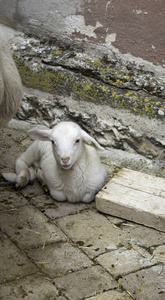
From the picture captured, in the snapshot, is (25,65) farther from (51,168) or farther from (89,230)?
(89,230)

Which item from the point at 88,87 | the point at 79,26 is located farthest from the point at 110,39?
the point at 88,87

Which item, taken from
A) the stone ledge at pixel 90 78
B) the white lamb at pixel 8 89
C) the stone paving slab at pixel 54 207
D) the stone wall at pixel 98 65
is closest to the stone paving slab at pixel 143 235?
the stone paving slab at pixel 54 207

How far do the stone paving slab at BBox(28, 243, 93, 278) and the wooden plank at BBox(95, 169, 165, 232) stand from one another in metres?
0.57

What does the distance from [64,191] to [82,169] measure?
0.25 metres

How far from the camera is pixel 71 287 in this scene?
2.53 metres

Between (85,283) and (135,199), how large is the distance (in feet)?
3.37

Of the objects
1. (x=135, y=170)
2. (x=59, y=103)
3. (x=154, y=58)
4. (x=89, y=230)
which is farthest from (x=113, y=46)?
(x=89, y=230)

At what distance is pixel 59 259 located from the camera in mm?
2818

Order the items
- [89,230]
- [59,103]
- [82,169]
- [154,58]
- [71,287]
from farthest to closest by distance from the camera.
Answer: [59,103]
[154,58]
[82,169]
[89,230]
[71,287]

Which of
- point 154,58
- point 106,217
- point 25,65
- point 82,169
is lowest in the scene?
point 106,217

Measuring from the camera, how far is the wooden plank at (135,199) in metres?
3.23

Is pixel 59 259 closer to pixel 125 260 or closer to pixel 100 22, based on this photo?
pixel 125 260

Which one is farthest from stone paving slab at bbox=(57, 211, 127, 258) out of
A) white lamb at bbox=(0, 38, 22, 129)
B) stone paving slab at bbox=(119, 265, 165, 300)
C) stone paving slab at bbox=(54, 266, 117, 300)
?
white lamb at bbox=(0, 38, 22, 129)

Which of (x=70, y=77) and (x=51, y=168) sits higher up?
(x=70, y=77)
